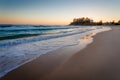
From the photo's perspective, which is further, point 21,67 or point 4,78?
point 21,67

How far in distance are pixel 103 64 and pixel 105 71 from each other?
717 millimetres

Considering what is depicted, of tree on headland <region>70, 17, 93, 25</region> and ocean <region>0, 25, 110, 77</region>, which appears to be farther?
tree on headland <region>70, 17, 93, 25</region>

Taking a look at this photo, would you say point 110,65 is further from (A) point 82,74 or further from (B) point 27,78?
(B) point 27,78

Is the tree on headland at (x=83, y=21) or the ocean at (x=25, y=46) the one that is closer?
the ocean at (x=25, y=46)

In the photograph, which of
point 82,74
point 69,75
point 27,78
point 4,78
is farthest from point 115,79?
point 4,78

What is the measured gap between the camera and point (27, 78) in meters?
3.55

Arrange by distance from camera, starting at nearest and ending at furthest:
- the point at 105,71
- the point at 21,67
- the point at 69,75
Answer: the point at 69,75 → the point at 105,71 → the point at 21,67

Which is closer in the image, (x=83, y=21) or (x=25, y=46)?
(x=25, y=46)

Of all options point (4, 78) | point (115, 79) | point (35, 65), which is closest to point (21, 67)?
point (35, 65)

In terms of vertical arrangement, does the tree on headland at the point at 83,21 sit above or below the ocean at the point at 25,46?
above

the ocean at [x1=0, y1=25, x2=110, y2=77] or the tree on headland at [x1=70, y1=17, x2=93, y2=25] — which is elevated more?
the tree on headland at [x1=70, y1=17, x2=93, y2=25]

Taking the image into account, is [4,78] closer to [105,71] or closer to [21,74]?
[21,74]

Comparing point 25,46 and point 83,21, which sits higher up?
point 83,21

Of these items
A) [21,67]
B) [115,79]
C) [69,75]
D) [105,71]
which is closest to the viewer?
[115,79]
